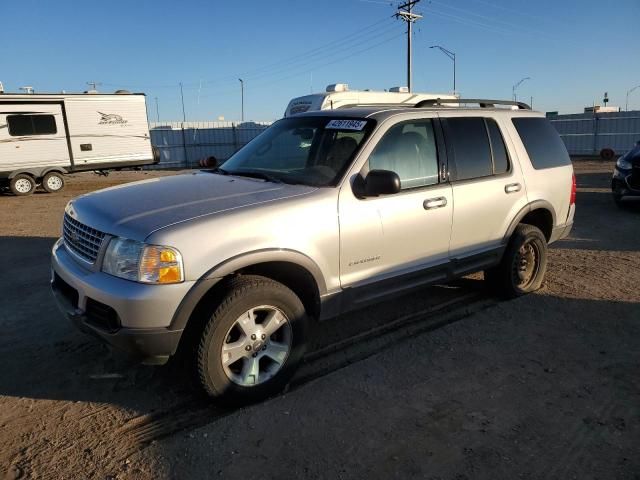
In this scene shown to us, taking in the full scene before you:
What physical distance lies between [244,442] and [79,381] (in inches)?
57.9

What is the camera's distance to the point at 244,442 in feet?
9.55

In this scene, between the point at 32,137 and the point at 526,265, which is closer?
the point at 526,265

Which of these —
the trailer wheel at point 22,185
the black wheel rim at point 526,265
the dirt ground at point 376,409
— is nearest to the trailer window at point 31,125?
the trailer wheel at point 22,185

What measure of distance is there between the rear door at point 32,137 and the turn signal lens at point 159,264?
15344 mm

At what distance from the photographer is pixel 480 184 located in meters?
4.49

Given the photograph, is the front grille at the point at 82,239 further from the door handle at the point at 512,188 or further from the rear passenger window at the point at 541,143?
the rear passenger window at the point at 541,143

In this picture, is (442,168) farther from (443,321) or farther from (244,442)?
(244,442)

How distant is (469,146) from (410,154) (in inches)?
29.6

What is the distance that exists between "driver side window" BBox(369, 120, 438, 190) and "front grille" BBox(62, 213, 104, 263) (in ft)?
6.38

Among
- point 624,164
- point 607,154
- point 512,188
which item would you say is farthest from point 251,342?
point 607,154

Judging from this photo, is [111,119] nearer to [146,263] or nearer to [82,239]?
[82,239]

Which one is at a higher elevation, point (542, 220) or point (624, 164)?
point (624, 164)

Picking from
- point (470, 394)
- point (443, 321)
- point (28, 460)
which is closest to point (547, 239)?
point (443, 321)

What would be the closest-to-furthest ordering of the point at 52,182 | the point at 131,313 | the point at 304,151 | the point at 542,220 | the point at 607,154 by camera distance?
1. the point at 131,313
2. the point at 304,151
3. the point at 542,220
4. the point at 52,182
5. the point at 607,154
